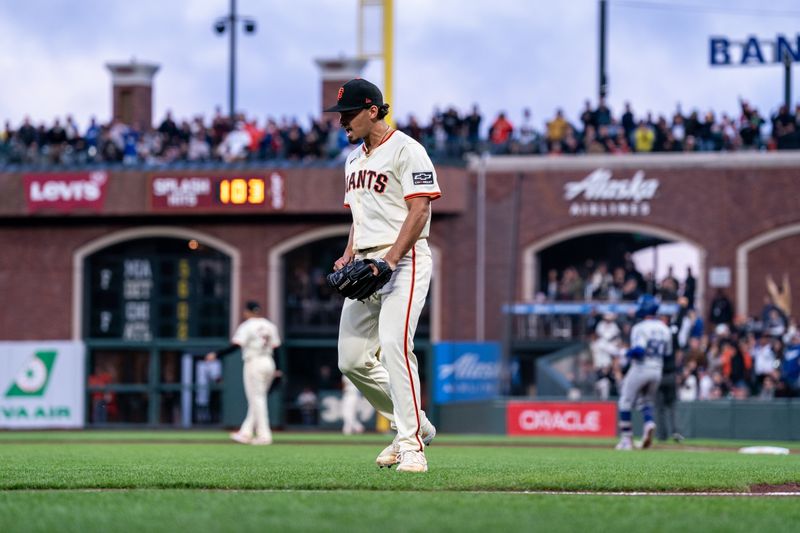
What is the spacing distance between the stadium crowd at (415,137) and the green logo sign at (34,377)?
5112 millimetres

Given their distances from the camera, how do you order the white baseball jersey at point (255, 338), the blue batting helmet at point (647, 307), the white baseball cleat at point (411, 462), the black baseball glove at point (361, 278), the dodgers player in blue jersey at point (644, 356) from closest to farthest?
the black baseball glove at point (361, 278) → the white baseball cleat at point (411, 462) → the dodgers player in blue jersey at point (644, 356) → the blue batting helmet at point (647, 307) → the white baseball jersey at point (255, 338)

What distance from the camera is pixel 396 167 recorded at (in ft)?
29.4

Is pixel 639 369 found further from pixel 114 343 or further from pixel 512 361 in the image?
pixel 114 343

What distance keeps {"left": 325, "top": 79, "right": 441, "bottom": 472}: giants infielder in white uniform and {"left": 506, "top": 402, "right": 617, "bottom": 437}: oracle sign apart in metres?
18.4

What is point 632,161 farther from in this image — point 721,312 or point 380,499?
point 380,499

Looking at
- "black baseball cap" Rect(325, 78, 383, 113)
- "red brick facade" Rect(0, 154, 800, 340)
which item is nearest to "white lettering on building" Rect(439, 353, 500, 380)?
"red brick facade" Rect(0, 154, 800, 340)

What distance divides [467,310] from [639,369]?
16.4m

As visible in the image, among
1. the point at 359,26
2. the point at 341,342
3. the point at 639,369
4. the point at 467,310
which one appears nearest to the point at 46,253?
the point at 467,310

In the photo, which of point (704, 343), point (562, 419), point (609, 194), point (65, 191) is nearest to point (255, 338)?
point (562, 419)

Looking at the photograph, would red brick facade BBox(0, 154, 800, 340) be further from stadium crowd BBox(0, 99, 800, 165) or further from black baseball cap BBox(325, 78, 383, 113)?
black baseball cap BBox(325, 78, 383, 113)

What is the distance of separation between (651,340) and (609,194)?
634 inches

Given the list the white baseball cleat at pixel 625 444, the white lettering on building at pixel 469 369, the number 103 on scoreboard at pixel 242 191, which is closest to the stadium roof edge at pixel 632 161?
the white lettering on building at pixel 469 369

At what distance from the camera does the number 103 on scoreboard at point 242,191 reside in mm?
34812

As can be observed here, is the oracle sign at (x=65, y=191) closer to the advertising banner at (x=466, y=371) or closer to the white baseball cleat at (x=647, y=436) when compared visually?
the advertising banner at (x=466, y=371)
